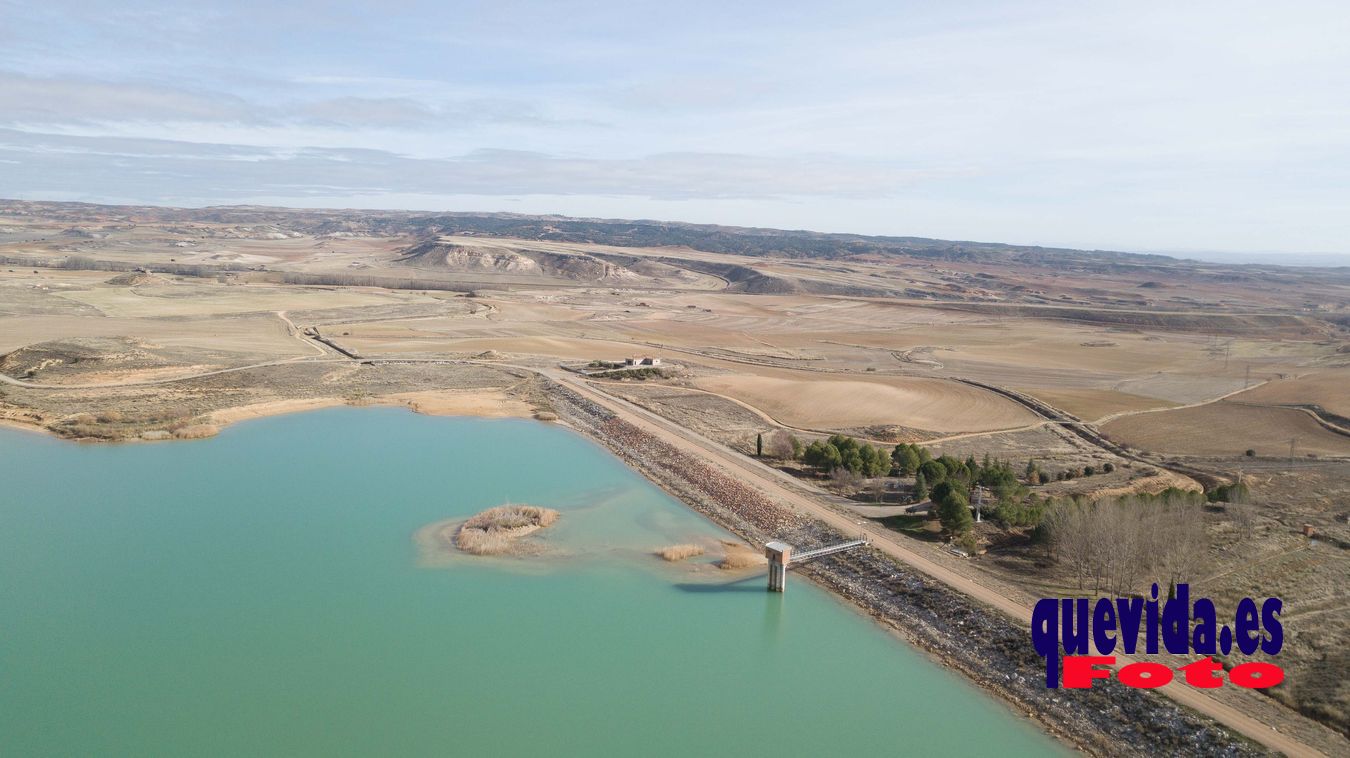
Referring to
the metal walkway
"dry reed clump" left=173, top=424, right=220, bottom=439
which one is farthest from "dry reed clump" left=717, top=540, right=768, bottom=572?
"dry reed clump" left=173, top=424, right=220, bottom=439

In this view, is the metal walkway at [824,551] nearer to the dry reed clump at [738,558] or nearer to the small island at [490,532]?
the dry reed clump at [738,558]

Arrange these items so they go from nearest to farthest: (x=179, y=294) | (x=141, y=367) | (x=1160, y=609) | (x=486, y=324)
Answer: (x=1160, y=609), (x=141, y=367), (x=486, y=324), (x=179, y=294)

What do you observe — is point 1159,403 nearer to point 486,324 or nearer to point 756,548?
point 756,548

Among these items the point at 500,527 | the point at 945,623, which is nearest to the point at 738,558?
the point at 945,623

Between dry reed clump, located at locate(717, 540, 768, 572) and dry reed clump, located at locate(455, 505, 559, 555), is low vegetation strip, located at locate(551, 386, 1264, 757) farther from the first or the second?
dry reed clump, located at locate(455, 505, 559, 555)

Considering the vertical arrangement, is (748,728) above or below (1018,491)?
below

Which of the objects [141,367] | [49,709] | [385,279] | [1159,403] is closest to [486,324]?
[141,367]

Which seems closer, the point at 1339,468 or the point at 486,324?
the point at 1339,468

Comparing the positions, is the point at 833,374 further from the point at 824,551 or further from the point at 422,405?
the point at 824,551
